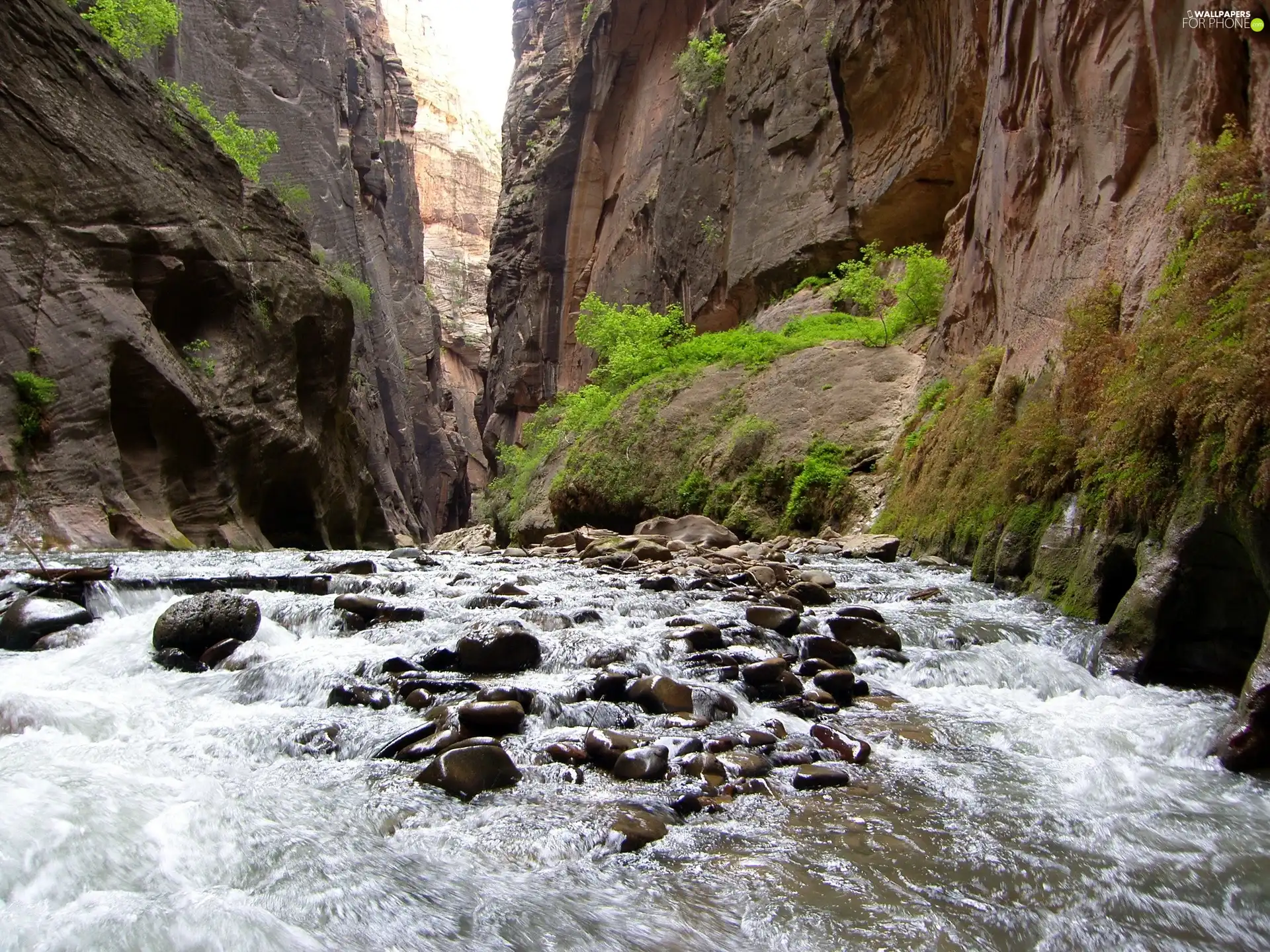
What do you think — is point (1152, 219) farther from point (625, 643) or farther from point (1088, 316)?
point (625, 643)

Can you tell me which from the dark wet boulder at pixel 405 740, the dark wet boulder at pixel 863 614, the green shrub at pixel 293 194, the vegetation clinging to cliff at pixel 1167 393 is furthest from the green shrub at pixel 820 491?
the green shrub at pixel 293 194

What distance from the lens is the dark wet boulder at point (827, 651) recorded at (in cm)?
571

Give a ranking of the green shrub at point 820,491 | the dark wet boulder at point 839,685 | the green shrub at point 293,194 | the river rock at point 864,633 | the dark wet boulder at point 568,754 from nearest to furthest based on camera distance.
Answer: the dark wet boulder at point 568,754
the dark wet boulder at point 839,685
the river rock at point 864,633
the green shrub at point 820,491
the green shrub at point 293,194

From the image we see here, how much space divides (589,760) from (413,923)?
154 centimetres

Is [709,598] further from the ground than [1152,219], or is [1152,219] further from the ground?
[1152,219]

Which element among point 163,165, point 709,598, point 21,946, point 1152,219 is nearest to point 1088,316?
point 1152,219

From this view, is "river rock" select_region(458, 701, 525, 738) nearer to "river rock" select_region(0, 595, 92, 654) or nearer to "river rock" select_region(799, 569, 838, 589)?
"river rock" select_region(0, 595, 92, 654)

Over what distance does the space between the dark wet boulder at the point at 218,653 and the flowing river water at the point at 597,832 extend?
251mm

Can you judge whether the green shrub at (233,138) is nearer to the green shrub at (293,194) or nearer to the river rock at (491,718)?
the green shrub at (293,194)

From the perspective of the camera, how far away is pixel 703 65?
102 ft

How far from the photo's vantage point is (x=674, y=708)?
4645 mm

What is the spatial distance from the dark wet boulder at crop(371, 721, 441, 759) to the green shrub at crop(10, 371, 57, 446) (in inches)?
495

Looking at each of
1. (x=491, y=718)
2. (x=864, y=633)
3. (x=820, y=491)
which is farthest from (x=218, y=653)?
(x=820, y=491)

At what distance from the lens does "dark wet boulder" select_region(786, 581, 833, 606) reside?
25.2 ft
